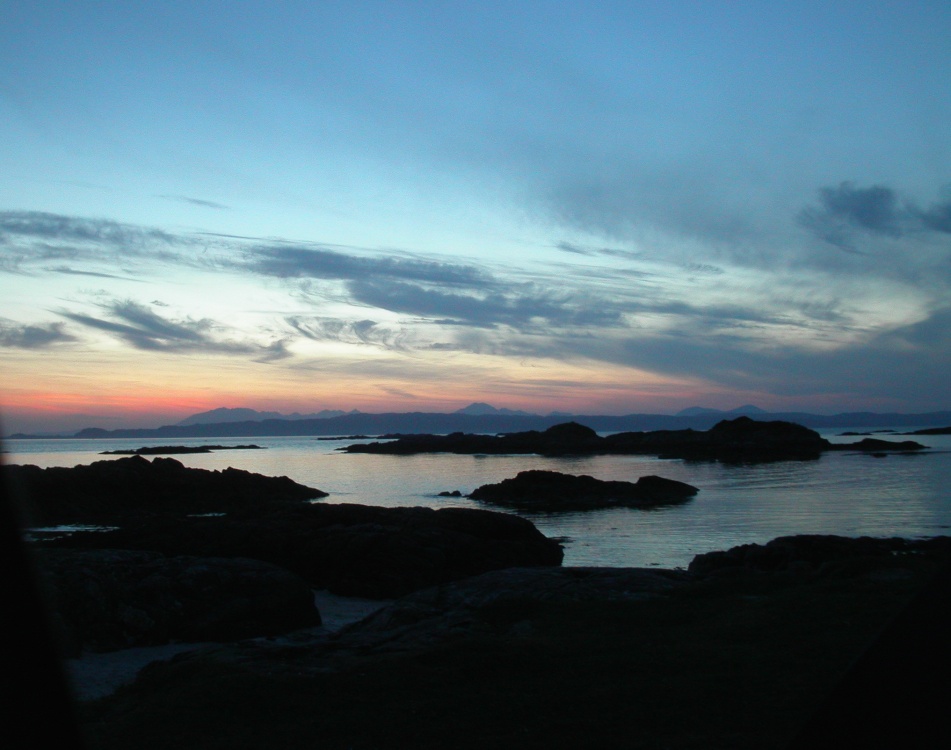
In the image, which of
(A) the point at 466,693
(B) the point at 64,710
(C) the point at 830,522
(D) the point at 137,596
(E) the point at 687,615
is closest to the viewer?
(B) the point at 64,710

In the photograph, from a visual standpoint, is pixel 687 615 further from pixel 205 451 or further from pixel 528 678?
pixel 205 451

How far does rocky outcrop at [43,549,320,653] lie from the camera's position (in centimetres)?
1395

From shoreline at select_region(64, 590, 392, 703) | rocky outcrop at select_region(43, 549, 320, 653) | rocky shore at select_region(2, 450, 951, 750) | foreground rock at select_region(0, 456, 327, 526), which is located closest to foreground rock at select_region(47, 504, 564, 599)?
rocky shore at select_region(2, 450, 951, 750)

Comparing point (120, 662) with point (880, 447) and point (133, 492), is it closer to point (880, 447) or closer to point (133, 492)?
point (133, 492)

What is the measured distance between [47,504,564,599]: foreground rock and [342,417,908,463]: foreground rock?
7156cm

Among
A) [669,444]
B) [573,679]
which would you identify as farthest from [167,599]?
[669,444]

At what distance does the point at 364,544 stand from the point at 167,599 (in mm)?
7968

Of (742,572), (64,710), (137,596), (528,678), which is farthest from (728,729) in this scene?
(137,596)

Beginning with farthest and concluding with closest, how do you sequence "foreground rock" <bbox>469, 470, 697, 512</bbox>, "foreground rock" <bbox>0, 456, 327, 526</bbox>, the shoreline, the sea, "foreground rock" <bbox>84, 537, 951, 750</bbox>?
"foreground rock" <bbox>469, 470, 697, 512</bbox> < "foreground rock" <bbox>0, 456, 327, 526</bbox> < the sea < the shoreline < "foreground rock" <bbox>84, 537, 951, 750</bbox>

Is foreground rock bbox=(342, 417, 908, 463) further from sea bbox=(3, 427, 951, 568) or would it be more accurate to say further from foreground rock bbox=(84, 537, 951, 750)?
foreground rock bbox=(84, 537, 951, 750)

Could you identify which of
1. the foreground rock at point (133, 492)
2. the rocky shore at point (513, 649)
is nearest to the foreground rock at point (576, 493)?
the foreground rock at point (133, 492)

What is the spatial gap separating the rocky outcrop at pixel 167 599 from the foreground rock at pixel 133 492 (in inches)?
1053

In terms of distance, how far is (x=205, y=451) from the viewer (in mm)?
148250

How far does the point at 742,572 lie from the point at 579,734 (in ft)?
36.2
